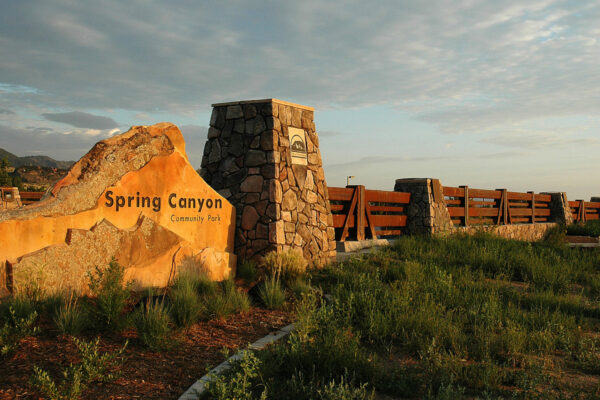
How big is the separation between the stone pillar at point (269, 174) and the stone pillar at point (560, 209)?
2110 cm

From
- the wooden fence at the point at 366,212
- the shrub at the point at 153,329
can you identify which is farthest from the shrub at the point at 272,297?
the wooden fence at the point at 366,212

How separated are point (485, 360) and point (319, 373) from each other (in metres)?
1.96

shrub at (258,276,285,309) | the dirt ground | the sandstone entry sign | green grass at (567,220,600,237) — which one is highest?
the sandstone entry sign

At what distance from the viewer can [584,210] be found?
30.1 meters

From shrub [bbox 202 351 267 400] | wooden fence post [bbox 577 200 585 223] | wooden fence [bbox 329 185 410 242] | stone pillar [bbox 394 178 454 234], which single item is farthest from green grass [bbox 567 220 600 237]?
shrub [bbox 202 351 267 400]

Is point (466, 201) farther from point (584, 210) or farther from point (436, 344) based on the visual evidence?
point (584, 210)

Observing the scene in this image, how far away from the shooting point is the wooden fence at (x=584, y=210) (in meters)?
29.1

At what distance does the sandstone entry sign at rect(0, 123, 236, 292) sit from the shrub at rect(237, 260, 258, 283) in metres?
0.23

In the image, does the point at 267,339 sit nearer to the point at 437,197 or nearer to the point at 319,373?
the point at 319,373

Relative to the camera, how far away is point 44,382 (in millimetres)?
4066

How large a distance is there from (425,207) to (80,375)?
12742mm

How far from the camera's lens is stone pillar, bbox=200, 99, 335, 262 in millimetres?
9523

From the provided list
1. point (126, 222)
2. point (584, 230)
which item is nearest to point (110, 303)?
point (126, 222)

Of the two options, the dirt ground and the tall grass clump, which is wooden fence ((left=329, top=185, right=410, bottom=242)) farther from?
the dirt ground
